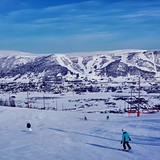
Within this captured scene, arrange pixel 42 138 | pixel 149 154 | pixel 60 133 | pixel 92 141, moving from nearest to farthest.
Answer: pixel 149 154 < pixel 92 141 < pixel 42 138 < pixel 60 133

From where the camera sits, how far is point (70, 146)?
24750 millimetres

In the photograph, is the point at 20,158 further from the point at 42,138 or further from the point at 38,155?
the point at 42,138

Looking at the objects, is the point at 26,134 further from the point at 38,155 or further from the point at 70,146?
the point at 38,155

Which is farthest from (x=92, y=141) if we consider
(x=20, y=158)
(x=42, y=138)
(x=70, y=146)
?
(x=20, y=158)

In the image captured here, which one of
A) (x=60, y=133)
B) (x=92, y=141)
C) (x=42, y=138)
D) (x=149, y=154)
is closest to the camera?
(x=149, y=154)

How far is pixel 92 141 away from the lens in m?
26.7

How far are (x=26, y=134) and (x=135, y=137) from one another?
10879 mm

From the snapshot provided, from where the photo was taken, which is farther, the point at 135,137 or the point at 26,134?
the point at 26,134

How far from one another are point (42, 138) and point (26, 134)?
12.6 feet

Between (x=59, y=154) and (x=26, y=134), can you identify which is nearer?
(x=59, y=154)

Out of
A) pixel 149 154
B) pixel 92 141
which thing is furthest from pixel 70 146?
pixel 149 154

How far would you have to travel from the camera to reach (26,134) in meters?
33.1

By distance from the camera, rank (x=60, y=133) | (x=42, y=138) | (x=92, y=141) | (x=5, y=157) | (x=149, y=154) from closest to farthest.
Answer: (x=149, y=154) < (x=5, y=157) < (x=92, y=141) < (x=42, y=138) < (x=60, y=133)

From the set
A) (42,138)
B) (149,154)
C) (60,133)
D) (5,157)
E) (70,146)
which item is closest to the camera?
(149,154)
